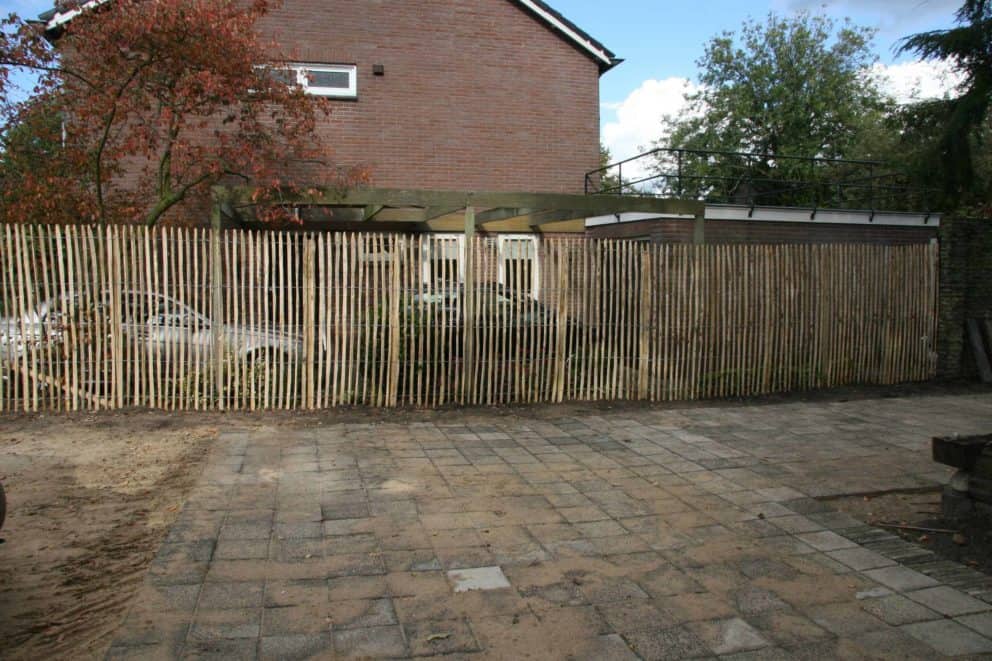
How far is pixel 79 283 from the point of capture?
7.87 meters

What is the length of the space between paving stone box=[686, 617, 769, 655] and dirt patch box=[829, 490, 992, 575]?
1.68m

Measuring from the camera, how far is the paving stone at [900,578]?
3.92 meters

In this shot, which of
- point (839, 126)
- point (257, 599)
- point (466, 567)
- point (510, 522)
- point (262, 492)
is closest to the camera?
point (257, 599)

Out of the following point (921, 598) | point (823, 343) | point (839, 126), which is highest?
point (839, 126)

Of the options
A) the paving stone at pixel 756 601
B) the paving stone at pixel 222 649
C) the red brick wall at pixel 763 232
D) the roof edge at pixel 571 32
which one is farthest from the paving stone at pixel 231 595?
the roof edge at pixel 571 32

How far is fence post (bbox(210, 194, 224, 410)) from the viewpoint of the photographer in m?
8.10

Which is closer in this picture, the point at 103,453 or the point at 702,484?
the point at 702,484

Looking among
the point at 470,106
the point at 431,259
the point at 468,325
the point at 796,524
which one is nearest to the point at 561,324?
the point at 468,325

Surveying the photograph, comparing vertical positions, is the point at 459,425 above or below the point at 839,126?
below

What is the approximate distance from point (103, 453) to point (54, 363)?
202 cm

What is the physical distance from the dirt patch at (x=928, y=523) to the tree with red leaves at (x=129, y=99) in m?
7.03

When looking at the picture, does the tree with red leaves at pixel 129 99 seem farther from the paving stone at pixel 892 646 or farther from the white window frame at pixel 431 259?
the paving stone at pixel 892 646

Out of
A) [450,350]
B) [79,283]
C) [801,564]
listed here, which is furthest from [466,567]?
[79,283]

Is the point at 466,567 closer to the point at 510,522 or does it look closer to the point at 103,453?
the point at 510,522
